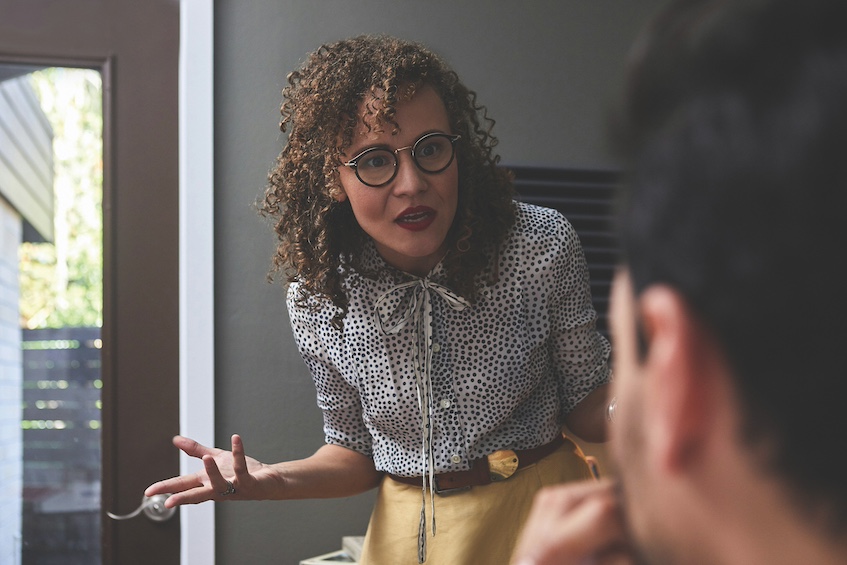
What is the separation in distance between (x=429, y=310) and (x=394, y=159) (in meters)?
0.27

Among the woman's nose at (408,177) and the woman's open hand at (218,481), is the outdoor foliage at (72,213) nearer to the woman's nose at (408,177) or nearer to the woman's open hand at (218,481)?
the woman's open hand at (218,481)

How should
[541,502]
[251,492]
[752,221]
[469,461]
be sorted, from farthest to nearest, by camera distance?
[469,461]
[251,492]
[541,502]
[752,221]

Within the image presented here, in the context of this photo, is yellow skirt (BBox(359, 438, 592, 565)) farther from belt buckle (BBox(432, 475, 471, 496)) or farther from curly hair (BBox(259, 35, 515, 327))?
curly hair (BBox(259, 35, 515, 327))

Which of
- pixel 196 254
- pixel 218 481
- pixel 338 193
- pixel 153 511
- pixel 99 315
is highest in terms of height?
pixel 338 193

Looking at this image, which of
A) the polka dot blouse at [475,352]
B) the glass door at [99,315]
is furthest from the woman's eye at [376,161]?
the glass door at [99,315]

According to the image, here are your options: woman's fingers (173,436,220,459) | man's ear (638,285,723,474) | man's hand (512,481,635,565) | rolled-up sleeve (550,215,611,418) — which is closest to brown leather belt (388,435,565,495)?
rolled-up sleeve (550,215,611,418)

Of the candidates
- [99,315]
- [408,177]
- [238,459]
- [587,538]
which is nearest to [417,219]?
[408,177]

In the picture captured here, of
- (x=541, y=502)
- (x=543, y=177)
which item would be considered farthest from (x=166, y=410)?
(x=541, y=502)

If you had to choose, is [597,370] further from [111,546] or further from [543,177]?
[111,546]

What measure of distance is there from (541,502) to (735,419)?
0.19 metres

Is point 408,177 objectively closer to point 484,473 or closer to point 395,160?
point 395,160

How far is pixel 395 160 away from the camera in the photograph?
1.38 metres

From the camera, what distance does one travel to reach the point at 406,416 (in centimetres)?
149

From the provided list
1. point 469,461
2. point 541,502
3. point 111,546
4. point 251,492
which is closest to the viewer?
point 541,502
